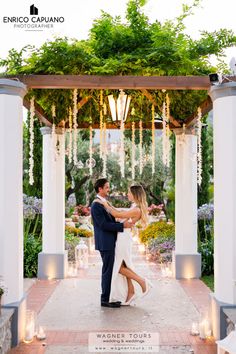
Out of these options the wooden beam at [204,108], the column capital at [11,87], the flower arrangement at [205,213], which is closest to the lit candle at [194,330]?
the wooden beam at [204,108]

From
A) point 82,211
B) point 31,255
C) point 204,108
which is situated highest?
point 204,108

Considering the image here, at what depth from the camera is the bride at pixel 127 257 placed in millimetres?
6945

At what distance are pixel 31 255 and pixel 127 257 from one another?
346cm

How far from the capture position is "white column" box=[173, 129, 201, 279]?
9312mm

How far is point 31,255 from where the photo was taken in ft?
32.3

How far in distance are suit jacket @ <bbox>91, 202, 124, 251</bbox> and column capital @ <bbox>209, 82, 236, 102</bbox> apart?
2.45 m

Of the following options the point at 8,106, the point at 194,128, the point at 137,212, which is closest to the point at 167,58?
the point at 8,106

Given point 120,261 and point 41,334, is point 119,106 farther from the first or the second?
point 41,334

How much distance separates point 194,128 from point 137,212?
3.06 metres

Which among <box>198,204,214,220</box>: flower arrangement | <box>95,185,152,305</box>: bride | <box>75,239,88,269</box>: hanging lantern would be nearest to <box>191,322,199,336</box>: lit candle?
<box>95,185,152,305</box>: bride

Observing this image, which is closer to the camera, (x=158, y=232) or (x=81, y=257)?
(x=81, y=257)

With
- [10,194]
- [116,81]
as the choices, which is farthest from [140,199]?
[10,194]

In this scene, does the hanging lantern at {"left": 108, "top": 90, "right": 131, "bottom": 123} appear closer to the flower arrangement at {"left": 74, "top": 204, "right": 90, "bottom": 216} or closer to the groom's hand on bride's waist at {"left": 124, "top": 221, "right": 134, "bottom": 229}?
the groom's hand on bride's waist at {"left": 124, "top": 221, "right": 134, "bottom": 229}

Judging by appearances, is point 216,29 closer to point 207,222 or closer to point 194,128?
point 194,128
